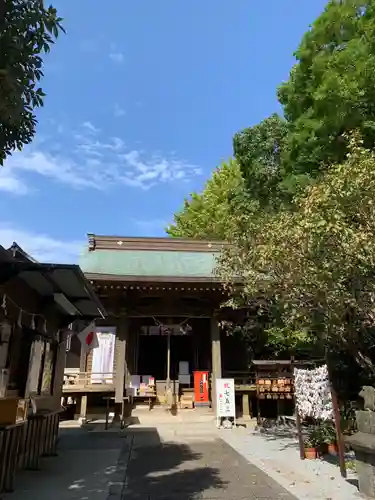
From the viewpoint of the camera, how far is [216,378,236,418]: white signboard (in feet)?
44.2

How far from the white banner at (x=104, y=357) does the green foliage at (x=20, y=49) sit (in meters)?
12.3

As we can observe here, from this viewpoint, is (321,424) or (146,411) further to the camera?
(146,411)

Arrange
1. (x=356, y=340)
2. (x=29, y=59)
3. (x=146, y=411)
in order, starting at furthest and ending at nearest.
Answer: (x=146, y=411) → (x=356, y=340) → (x=29, y=59)

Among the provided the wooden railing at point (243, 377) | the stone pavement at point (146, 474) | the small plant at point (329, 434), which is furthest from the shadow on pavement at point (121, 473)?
the wooden railing at point (243, 377)

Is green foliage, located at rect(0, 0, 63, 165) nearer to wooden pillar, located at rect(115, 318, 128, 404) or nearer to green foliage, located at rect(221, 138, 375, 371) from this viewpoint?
green foliage, located at rect(221, 138, 375, 371)

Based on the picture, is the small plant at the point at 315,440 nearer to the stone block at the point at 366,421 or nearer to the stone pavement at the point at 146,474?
the stone pavement at the point at 146,474

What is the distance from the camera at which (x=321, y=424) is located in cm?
913

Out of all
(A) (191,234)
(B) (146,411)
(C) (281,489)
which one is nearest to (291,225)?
(C) (281,489)

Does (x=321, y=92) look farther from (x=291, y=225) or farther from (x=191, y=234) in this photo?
(x=191, y=234)

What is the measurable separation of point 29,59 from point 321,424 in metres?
9.00

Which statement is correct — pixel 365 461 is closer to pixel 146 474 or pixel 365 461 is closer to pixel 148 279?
pixel 146 474

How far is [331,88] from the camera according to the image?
1097cm

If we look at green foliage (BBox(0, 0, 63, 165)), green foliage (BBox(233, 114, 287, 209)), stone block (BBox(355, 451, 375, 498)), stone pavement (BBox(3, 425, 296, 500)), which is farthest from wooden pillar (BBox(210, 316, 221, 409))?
green foliage (BBox(0, 0, 63, 165))

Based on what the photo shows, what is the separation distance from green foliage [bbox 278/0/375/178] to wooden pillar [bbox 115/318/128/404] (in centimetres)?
803
